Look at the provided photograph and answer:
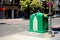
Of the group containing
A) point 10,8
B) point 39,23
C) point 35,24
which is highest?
point 39,23

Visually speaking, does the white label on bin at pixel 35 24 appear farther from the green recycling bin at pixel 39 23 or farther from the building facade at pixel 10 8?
the building facade at pixel 10 8

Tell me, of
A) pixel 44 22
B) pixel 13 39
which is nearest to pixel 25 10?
pixel 44 22

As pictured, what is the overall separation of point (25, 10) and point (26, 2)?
1947 millimetres

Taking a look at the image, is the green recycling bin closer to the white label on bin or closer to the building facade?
the white label on bin

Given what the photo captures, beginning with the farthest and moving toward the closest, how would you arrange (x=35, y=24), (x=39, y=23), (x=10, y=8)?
(x=10, y=8) < (x=35, y=24) < (x=39, y=23)

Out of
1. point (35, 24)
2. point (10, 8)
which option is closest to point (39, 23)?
point (35, 24)

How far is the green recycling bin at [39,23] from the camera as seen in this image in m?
16.9

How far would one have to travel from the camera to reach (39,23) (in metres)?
17.0

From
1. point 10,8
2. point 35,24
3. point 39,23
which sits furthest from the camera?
point 10,8

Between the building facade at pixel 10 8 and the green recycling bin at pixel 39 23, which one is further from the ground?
the green recycling bin at pixel 39 23

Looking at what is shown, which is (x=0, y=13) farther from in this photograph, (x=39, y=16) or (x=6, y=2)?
(x=39, y=16)

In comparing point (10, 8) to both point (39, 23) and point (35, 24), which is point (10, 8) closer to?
point (35, 24)

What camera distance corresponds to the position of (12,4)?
6375 centimetres

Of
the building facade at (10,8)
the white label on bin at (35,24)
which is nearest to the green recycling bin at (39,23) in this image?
the white label on bin at (35,24)
